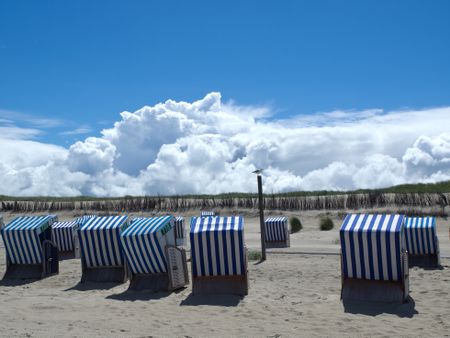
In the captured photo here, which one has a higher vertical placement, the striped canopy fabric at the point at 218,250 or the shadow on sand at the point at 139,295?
the striped canopy fabric at the point at 218,250

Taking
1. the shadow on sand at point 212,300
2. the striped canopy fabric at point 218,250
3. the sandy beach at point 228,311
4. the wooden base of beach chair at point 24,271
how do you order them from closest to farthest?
the sandy beach at point 228,311, the shadow on sand at point 212,300, the striped canopy fabric at point 218,250, the wooden base of beach chair at point 24,271

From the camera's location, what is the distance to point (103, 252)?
1168 centimetres

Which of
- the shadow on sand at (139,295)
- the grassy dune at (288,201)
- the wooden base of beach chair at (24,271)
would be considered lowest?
the shadow on sand at (139,295)

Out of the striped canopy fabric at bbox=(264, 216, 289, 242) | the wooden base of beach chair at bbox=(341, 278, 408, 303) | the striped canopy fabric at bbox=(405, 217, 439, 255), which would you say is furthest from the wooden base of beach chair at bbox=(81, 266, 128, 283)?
the striped canopy fabric at bbox=(264, 216, 289, 242)

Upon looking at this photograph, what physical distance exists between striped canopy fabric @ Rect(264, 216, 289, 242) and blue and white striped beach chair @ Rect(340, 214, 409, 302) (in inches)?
461

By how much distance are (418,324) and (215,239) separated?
3647 mm

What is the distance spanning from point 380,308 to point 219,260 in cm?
285

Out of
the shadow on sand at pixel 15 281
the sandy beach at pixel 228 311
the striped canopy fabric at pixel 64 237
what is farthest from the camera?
the striped canopy fabric at pixel 64 237

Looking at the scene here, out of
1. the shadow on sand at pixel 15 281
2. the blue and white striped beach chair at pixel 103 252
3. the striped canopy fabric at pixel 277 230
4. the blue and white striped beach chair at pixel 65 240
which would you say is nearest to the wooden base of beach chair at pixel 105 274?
the blue and white striped beach chair at pixel 103 252

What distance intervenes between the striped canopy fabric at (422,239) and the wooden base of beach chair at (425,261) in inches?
3.8

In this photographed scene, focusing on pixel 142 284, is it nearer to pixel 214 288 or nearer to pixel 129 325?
pixel 214 288

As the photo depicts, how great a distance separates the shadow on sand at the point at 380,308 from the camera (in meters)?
8.03

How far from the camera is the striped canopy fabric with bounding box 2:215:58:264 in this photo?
12.4 metres

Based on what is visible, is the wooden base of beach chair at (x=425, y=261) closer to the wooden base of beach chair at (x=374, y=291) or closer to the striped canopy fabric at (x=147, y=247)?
the wooden base of beach chair at (x=374, y=291)
